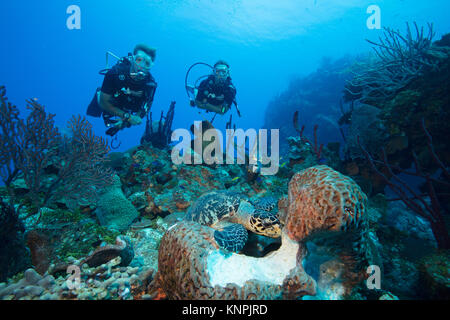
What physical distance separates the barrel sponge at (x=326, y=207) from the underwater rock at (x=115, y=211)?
10.7 ft

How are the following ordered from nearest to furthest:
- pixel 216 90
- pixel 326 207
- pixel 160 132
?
pixel 326 207, pixel 160 132, pixel 216 90

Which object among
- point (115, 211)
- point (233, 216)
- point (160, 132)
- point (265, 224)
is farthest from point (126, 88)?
point (265, 224)

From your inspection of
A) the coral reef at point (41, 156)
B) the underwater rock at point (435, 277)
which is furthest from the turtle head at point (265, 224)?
the coral reef at point (41, 156)

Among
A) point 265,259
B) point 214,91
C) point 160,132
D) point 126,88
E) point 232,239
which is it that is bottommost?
point 265,259

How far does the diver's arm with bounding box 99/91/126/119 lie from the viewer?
5.80m

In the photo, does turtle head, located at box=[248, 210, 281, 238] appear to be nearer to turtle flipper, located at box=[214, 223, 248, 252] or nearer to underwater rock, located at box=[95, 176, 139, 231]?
turtle flipper, located at box=[214, 223, 248, 252]

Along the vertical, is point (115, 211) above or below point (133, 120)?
below

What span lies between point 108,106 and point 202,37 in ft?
215

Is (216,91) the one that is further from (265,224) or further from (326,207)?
(326,207)

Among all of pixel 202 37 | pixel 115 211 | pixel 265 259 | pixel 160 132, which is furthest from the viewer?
pixel 202 37

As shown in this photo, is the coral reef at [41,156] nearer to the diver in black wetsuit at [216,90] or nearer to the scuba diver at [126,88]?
the scuba diver at [126,88]

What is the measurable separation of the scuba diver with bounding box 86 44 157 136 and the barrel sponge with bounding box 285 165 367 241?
554 cm

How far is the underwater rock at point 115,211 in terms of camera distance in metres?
3.74

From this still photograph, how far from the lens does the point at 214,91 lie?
785cm
